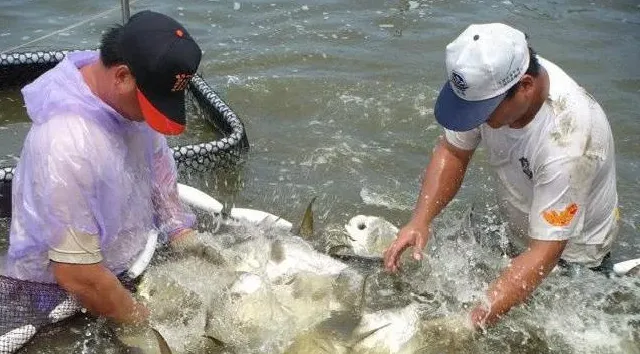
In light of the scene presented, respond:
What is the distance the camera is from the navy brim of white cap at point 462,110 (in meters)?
3.30

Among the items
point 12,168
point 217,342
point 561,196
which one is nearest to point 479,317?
point 561,196

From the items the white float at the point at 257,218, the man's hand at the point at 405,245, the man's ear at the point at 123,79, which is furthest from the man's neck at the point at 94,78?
the man's hand at the point at 405,245

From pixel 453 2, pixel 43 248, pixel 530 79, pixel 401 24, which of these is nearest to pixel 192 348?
pixel 43 248

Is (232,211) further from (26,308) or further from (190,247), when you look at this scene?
(26,308)

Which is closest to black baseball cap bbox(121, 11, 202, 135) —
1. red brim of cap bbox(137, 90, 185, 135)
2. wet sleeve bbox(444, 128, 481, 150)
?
red brim of cap bbox(137, 90, 185, 135)

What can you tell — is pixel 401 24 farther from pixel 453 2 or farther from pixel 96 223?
pixel 96 223

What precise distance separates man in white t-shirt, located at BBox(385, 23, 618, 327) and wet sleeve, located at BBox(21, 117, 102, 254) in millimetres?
1771

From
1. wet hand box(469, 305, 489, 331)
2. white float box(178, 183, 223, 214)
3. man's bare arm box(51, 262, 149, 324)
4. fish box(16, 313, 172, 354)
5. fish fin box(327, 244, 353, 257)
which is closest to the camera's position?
man's bare arm box(51, 262, 149, 324)

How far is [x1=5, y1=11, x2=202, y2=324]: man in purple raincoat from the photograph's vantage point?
301 centimetres

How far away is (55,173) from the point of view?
3051 millimetres

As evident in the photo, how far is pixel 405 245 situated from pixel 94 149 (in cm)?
192

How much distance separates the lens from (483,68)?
10.5 ft

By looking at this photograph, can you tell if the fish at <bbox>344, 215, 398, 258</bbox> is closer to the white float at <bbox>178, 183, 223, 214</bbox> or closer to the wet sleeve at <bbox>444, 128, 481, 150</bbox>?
the wet sleeve at <bbox>444, 128, 481, 150</bbox>

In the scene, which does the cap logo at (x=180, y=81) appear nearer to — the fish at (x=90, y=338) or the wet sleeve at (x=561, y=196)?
the fish at (x=90, y=338)
